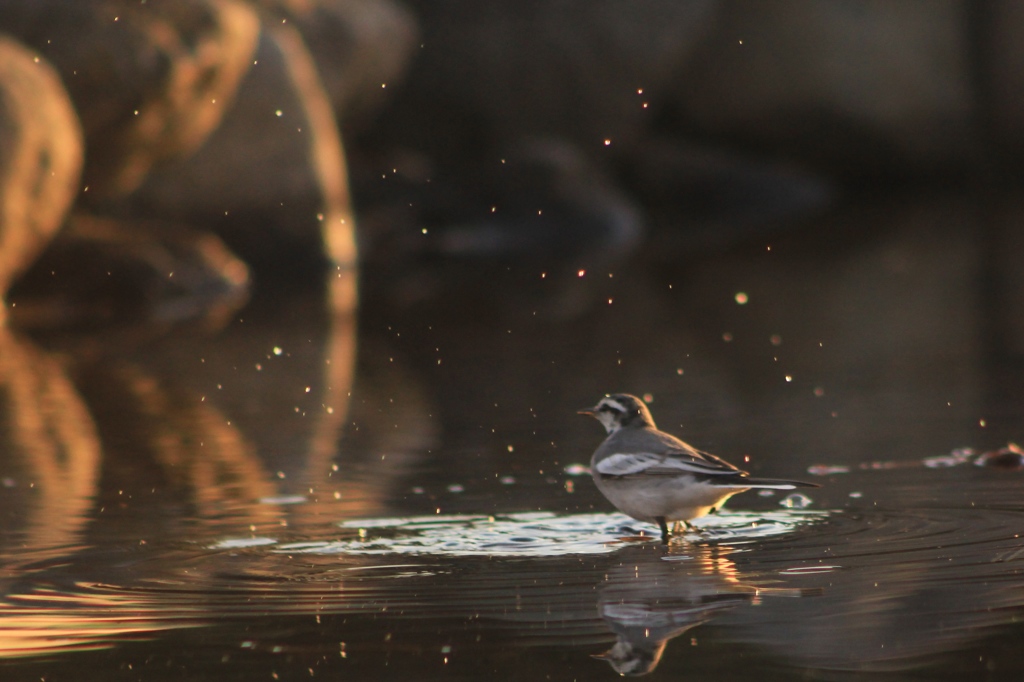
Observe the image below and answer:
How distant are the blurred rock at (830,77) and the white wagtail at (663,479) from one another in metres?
26.6

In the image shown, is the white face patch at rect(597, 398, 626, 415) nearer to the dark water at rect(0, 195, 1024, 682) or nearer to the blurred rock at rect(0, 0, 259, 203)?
the dark water at rect(0, 195, 1024, 682)

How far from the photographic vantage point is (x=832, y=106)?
32500mm

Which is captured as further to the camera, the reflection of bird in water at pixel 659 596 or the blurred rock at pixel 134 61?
the blurred rock at pixel 134 61

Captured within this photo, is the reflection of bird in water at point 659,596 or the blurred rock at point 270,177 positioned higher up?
the blurred rock at point 270,177

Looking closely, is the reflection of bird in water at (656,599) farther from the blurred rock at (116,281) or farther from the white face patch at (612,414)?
the blurred rock at (116,281)

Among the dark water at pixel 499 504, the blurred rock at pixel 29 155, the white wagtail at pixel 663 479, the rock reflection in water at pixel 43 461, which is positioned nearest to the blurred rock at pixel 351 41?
the blurred rock at pixel 29 155

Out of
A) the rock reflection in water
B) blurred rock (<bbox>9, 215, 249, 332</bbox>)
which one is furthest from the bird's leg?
blurred rock (<bbox>9, 215, 249, 332</bbox>)

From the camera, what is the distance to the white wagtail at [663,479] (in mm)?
6117

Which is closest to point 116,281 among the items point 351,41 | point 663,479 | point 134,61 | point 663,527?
point 134,61

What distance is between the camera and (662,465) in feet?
20.4

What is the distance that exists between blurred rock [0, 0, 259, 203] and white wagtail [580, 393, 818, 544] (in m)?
11.5

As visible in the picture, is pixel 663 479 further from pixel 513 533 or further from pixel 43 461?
pixel 43 461

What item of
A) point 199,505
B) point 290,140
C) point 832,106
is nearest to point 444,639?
point 199,505

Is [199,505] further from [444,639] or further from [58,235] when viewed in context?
[58,235]
